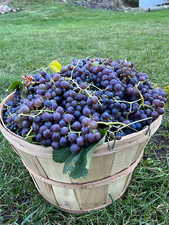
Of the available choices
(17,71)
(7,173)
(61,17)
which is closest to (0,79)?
(17,71)

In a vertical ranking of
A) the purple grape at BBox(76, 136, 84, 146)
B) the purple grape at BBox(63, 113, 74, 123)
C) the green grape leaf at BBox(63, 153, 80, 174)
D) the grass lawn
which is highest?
the purple grape at BBox(63, 113, 74, 123)

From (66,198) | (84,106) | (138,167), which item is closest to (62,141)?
(84,106)

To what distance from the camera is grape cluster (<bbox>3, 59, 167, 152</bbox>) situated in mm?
1007

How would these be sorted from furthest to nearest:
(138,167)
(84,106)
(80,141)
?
(138,167)
(84,106)
(80,141)

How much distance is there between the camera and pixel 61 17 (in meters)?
8.53

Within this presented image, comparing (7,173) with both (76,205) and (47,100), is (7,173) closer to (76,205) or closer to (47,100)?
(76,205)

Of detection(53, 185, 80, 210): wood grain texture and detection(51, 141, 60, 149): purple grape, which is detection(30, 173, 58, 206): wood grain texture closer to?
detection(53, 185, 80, 210): wood grain texture

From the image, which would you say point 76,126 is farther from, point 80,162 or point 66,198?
point 66,198

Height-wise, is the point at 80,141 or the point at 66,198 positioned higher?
the point at 80,141

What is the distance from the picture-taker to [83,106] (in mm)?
1101

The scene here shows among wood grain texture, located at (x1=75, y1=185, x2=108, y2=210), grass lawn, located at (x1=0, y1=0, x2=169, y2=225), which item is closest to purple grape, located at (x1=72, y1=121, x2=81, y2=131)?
wood grain texture, located at (x1=75, y1=185, x2=108, y2=210)

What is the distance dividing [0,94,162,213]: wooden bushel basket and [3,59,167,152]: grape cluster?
1.8 inches

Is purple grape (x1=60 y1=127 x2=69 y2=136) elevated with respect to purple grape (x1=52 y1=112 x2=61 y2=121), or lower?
lower

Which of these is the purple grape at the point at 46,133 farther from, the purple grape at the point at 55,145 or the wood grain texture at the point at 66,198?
the wood grain texture at the point at 66,198
